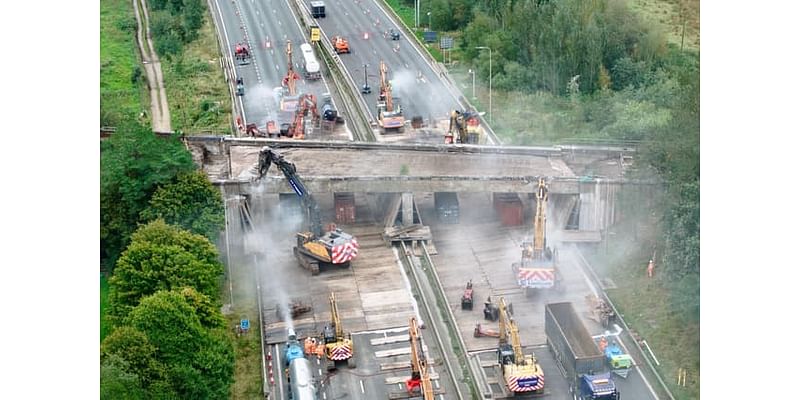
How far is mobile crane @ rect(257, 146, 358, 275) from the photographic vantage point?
92.9 meters

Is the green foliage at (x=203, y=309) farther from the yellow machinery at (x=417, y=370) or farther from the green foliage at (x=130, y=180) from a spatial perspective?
the green foliage at (x=130, y=180)

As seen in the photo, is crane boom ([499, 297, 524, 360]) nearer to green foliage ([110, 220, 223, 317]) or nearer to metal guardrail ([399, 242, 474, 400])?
metal guardrail ([399, 242, 474, 400])

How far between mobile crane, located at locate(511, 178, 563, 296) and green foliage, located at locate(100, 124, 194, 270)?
29.8 meters

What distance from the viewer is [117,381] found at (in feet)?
214

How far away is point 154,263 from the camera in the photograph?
79.6 m

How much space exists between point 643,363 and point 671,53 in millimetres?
61436

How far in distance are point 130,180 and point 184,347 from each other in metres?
28.5

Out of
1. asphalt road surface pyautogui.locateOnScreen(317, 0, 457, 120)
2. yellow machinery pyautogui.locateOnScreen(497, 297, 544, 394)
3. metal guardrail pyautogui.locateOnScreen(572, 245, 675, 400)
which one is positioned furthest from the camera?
asphalt road surface pyautogui.locateOnScreen(317, 0, 457, 120)

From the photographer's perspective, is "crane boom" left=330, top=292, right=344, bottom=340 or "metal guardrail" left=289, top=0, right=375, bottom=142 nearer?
"crane boom" left=330, top=292, right=344, bottom=340

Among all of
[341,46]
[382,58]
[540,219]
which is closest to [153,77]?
[341,46]

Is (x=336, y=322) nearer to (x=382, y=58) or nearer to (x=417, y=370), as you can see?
(x=417, y=370)

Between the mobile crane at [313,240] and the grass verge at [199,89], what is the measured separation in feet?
110

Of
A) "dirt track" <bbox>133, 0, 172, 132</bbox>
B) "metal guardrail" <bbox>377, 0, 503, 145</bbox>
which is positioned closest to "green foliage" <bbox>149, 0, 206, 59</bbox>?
"dirt track" <bbox>133, 0, 172, 132</bbox>

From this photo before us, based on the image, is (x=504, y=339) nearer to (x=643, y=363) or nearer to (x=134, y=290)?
(x=643, y=363)
